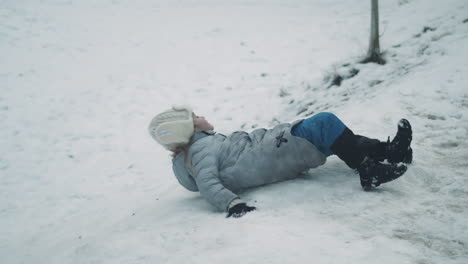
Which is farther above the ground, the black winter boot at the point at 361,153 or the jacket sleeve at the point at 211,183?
the black winter boot at the point at 361,153

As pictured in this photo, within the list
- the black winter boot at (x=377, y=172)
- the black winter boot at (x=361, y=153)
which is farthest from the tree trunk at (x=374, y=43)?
the black winter boot at (x=377, y=172)

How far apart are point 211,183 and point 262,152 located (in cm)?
49

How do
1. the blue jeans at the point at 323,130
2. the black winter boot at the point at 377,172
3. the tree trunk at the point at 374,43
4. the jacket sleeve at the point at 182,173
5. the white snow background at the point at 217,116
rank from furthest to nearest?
the tree trunk at the point at 374,43 < the jacket sleeve at the point at 182,173 < the blue jeans at the point at 323,130 < the black winter boot at the point at 377,172 < the white snow background at the point at 217,116

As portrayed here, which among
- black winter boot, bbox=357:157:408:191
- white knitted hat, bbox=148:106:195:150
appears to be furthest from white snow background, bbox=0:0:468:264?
white knitted hat, bbox=148:106:195:150

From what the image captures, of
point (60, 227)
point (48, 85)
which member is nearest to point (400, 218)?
point (60, 227)

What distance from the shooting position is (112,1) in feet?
40.4

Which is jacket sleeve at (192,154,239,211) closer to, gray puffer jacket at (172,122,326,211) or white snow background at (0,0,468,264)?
gray puffer jacket at (172,122,326,211)

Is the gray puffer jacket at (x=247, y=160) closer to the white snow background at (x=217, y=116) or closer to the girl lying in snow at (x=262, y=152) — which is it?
the girl lying in snow at (x=262, y=152)

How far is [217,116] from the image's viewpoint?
622 centimetres

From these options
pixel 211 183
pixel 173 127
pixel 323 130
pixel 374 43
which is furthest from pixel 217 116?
pixel 323 130

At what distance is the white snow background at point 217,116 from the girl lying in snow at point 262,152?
0.43 feet

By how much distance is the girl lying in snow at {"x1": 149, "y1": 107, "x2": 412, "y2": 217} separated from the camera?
2.49 meters

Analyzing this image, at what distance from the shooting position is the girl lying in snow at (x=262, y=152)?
249 centimetres

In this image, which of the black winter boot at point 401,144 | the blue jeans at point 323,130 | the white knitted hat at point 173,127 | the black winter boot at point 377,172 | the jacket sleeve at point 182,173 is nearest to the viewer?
the black winter boot at point 377,172
